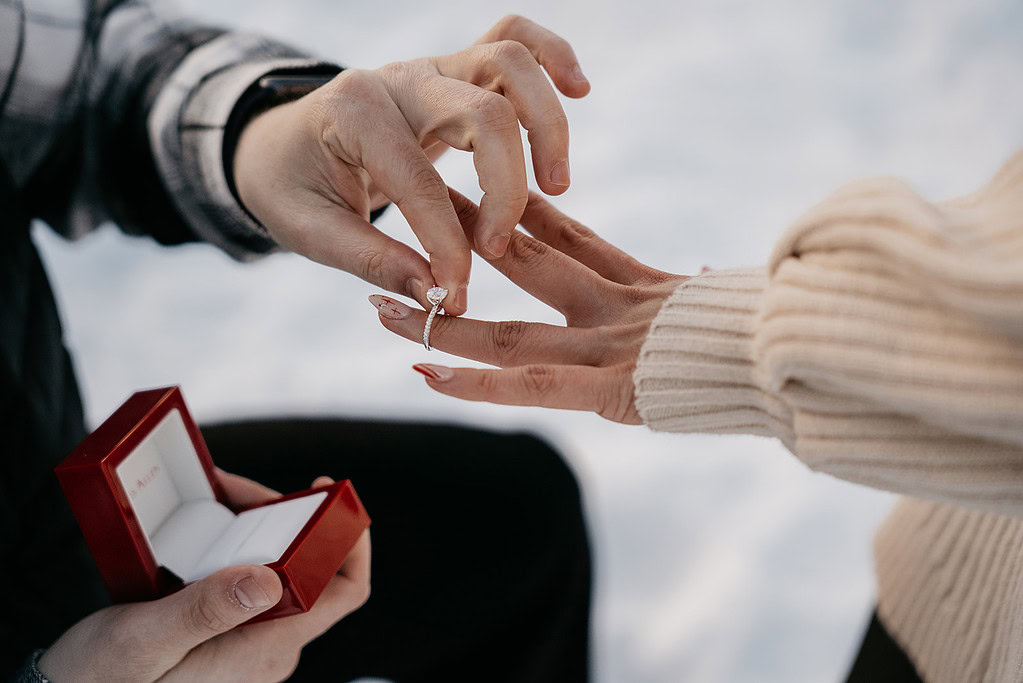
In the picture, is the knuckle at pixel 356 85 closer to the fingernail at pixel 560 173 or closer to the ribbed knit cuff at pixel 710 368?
the fingernail at pixel 560 173

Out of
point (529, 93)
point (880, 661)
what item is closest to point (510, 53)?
point (529, 93)

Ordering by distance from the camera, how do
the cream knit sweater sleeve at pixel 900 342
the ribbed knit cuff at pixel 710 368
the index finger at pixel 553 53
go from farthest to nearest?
the index finger at pixel 553 53 → the ribbed knit cuff at pixel 710 368 → the cream knit sweater sleeve at pixel 900 342

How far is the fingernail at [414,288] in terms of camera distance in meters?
0.79

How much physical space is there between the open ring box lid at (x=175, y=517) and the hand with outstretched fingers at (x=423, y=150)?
0.23 metres

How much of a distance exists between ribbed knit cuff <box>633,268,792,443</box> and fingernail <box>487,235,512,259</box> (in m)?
0.18

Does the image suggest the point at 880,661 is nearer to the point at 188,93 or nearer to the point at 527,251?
the point at 527,251

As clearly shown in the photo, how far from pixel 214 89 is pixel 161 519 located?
53cm

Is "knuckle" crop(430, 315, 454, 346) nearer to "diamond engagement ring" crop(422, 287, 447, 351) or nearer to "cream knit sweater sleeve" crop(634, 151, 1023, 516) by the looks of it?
"diamond engagement ring" crop(422, 287, 447, 351)

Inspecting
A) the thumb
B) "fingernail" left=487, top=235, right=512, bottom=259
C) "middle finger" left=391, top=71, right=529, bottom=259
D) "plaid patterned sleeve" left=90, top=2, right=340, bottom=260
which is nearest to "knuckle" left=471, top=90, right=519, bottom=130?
"middle finger" left=391, top=71, right=529, bottom=259

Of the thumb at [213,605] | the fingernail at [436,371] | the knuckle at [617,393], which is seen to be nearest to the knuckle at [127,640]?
the thumb at [213,605]

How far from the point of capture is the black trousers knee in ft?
3.29

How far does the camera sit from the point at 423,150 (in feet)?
2.68

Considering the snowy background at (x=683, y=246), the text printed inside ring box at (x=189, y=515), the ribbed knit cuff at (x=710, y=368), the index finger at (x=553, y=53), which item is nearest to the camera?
the ribbed knit cuff at (x=710, y=368)

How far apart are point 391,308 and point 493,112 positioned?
0.21m
